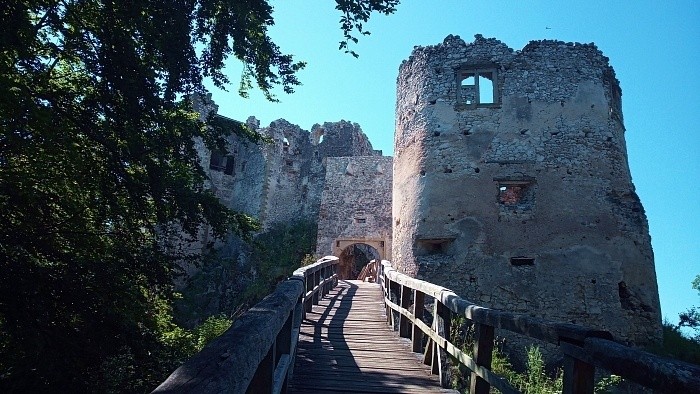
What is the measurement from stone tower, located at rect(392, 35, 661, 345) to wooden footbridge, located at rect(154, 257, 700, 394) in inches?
94.6

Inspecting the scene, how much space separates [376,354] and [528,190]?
638cm

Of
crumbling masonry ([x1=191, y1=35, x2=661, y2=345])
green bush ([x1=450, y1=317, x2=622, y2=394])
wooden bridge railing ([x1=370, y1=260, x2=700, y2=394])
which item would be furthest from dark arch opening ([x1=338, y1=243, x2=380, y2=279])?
wooden bridge railing ([x1=370, y1=260, x2=700, y2=394])

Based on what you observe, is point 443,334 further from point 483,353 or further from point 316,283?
point 316,283

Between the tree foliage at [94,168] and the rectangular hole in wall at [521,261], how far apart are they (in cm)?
637

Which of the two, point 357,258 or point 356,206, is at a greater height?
point 356,206

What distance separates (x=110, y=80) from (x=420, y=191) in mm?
7363

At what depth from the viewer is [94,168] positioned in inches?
175

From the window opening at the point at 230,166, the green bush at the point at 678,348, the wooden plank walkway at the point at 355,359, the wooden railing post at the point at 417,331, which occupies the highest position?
the window opening at the point at 230,166

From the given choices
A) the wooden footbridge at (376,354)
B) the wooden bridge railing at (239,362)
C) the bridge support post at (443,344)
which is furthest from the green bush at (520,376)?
the wooden bridge railing at (239,362)

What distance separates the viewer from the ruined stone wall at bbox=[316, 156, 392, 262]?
19.8 metres

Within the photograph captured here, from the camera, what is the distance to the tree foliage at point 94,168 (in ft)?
12.0

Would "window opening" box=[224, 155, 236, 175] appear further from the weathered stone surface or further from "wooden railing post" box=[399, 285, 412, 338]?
the weathered stone surface

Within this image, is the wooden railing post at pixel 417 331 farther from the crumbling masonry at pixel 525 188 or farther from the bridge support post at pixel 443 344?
the crumbling masonry at pixel 525 188

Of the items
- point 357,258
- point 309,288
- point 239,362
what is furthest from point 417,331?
point 357,258
